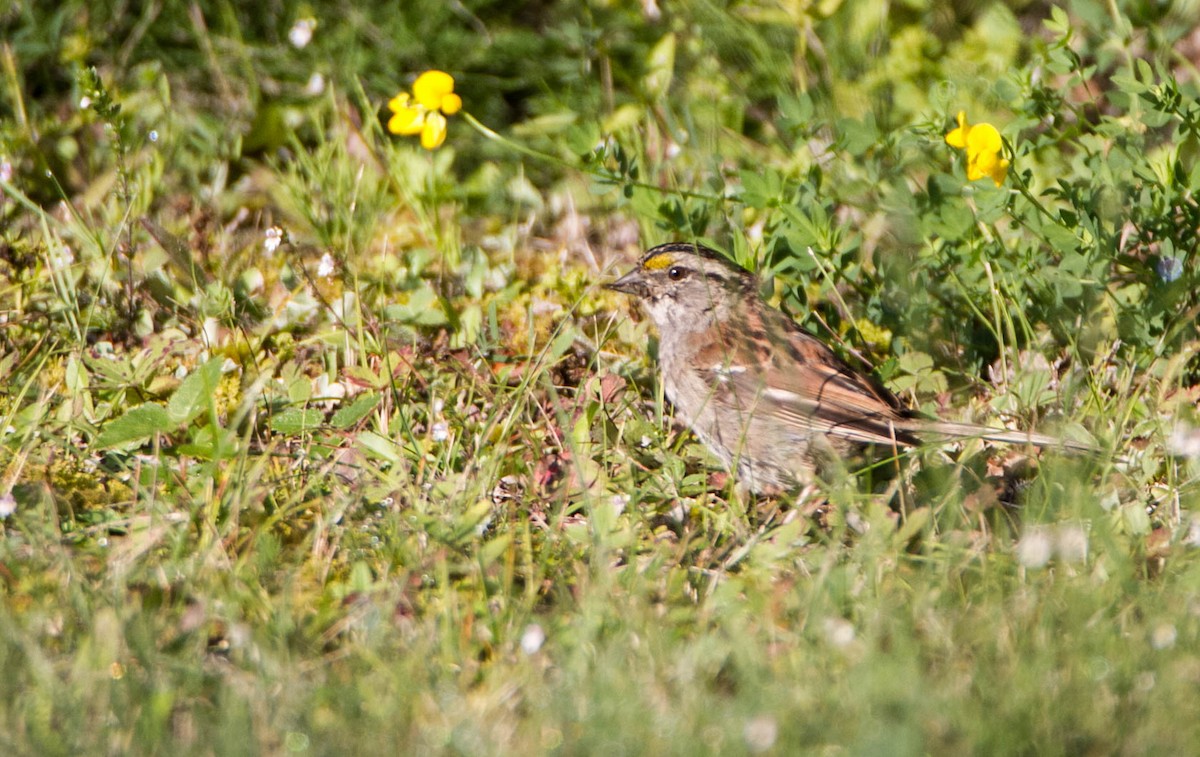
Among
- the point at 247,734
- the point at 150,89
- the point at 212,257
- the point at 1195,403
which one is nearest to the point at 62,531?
the point at 247,734

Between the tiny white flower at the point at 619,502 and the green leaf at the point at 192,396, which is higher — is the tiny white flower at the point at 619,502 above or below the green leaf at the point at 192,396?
below

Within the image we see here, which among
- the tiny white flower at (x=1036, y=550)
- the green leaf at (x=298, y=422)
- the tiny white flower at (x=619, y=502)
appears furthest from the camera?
the green leaf at (x=298, y=422)

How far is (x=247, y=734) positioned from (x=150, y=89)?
160 inches

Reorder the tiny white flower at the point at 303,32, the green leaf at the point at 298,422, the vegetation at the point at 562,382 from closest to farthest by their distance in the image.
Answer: the vegetation at the point at 562,382, the green leaf at the point at 298,422, the tiny white flower at the point at 303,32

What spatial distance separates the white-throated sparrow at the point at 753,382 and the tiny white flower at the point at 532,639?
1041mm

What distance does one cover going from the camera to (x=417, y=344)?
4.76 meters

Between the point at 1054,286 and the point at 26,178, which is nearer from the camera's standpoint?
the point at 1054,286

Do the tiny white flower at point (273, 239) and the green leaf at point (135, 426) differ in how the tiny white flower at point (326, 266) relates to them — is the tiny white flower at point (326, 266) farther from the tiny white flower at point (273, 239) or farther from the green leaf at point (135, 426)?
the green leaf at point (135, 426)

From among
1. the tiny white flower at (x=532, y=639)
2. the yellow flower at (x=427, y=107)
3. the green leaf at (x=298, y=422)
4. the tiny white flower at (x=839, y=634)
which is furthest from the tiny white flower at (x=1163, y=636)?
the yellow flower at (x=427, y=107)

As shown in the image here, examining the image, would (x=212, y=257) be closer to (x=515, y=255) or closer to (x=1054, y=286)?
(x=515, y=255)

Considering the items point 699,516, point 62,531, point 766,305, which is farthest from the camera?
point 766,305

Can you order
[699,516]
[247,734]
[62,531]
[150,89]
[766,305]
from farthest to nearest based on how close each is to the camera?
[150,89], [766,305], [699,516], [62,531], [247,734]

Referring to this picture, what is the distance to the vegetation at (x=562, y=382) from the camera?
284cm

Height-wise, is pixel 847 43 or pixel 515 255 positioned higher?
pixel 847 43
